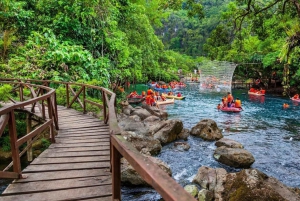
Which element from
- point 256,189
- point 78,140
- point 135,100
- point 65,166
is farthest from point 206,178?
point 135,100

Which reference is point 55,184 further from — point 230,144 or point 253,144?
point 253,144

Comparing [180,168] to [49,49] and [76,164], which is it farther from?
[49,49]

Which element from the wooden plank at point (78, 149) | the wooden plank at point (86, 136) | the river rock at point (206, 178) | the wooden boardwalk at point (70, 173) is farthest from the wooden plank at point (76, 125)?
the river rock at point (206, 178)

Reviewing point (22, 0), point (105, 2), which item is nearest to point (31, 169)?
point (105, 2)

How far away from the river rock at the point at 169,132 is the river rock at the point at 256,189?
516 centimetres

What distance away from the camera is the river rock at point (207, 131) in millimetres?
12094

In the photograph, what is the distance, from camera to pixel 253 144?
1170cm

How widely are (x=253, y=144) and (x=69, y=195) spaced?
10.4 metres

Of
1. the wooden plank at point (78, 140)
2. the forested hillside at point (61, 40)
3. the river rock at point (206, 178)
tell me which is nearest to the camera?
the wooden plank at point (78, 140)

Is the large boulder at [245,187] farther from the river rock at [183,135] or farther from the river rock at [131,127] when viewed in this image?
the river rock at [183,135]

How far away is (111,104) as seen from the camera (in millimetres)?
4309

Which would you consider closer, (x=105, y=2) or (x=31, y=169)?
(x=31, y=169)

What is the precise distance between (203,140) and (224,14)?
5780 mm

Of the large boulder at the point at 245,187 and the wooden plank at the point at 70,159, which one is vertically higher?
the wooden plank at the point at 70,159
